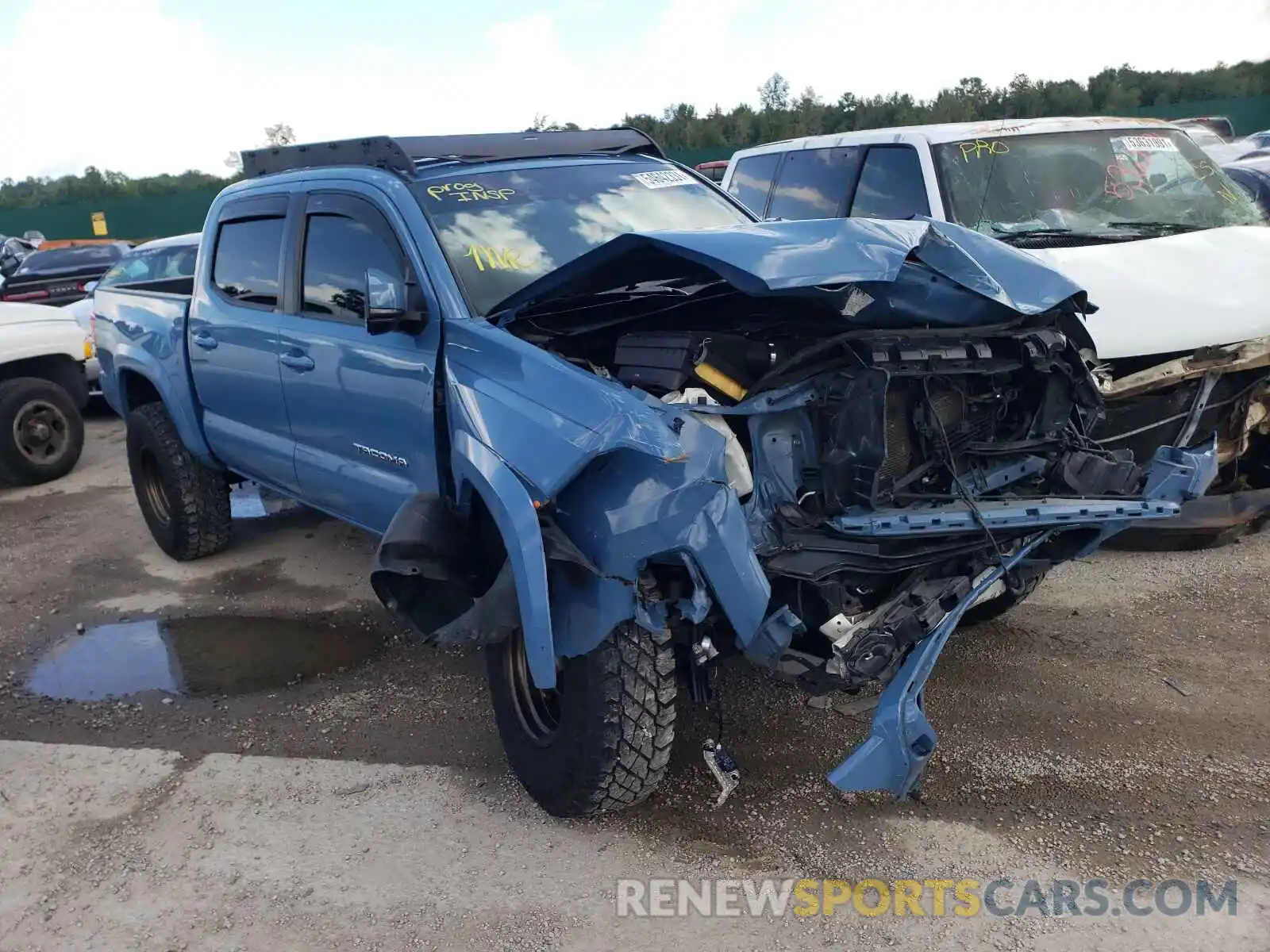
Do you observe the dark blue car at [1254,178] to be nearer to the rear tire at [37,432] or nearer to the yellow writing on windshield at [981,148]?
the yellow writing on windshield at [981,148]

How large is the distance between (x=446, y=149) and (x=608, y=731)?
2507 mm

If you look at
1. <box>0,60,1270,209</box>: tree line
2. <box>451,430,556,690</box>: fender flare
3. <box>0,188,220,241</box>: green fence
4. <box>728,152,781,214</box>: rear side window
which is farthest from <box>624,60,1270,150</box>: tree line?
<box>451,430,556,690</box>: fender flare

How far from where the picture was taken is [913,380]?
3.03 m

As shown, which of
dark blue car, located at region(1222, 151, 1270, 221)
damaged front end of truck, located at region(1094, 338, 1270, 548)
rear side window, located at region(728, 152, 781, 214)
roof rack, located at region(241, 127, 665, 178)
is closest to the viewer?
roof rack, located at region(241, 127, 665, 178)

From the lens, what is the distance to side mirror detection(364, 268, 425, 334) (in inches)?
134

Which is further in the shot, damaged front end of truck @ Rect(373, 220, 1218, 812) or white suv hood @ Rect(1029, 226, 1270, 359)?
Answer: white suv hood @ Rect(1029, 226, 1270, 359)

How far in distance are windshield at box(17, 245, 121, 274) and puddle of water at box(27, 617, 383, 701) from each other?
8.31m

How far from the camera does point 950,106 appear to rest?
28.1 metres

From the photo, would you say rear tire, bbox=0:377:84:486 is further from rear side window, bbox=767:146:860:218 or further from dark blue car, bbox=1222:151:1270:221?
dark blue car, bbox=1222:151:1270:221

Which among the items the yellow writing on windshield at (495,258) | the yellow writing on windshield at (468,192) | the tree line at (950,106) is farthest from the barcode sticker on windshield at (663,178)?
the tree line at (950,106)

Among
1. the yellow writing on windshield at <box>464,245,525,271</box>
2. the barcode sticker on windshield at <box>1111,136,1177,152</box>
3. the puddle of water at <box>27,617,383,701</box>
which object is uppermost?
the barcode sticker on windshield at <box>1111,136,1177,152</box>

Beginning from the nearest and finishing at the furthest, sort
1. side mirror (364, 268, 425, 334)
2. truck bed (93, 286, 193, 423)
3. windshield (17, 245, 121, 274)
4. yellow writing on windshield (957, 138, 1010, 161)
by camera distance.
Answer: side mirror (364, 268, 425, 334) → truck bed (93, 286, 193, 423) → yellow writing on windshield (957, 138, 1010, 161) → windshield (17, 245, 121, 274)

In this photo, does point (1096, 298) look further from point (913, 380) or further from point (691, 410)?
point (691, 410)

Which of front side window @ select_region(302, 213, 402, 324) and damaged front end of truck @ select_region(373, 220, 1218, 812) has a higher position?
front side window @ select_region(302, 213, 402, 324)
